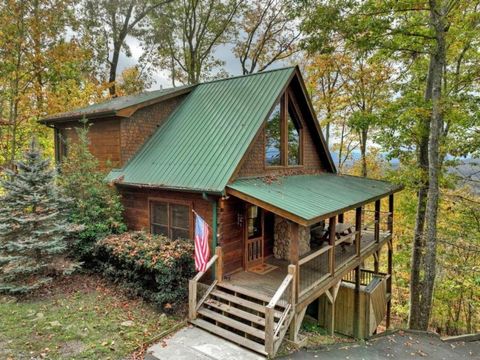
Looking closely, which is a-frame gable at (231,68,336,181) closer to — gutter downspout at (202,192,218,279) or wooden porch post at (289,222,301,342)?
gutter downspout at (202,192,218,279)

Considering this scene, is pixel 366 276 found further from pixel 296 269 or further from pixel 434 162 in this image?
pixel 296 269

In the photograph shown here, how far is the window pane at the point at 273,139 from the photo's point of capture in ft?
33.7

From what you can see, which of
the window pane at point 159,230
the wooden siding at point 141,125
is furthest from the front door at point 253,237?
the wooden siding at point 141,125

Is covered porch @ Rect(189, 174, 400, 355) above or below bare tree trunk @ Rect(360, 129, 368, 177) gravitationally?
below

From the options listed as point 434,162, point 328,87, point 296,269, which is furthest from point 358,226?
point 328,87

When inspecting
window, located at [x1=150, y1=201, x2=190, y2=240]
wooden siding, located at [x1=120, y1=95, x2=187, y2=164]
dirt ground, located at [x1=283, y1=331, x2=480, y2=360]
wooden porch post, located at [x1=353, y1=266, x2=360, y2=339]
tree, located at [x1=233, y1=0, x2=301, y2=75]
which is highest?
tree, located at [x1=233, y1=0, x2=301, y2=75]

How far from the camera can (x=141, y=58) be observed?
26047 mm

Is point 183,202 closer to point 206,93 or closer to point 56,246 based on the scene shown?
point 56,246

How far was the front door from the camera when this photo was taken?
9.20 metres

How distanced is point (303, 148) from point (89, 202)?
8.03 m

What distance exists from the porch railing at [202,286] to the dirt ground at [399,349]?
2417mm

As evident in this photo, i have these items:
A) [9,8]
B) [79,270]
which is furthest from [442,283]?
[9,8]

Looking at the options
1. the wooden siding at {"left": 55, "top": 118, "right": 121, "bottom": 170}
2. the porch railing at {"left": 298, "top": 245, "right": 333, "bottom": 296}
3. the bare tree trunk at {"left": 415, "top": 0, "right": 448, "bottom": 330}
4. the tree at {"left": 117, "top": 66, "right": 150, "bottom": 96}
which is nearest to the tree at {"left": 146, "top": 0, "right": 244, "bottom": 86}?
the tree at {"left": 117, "top": 66, "right": 150, "bottom": 96}

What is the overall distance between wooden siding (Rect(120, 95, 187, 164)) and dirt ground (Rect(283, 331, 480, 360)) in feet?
27.7
